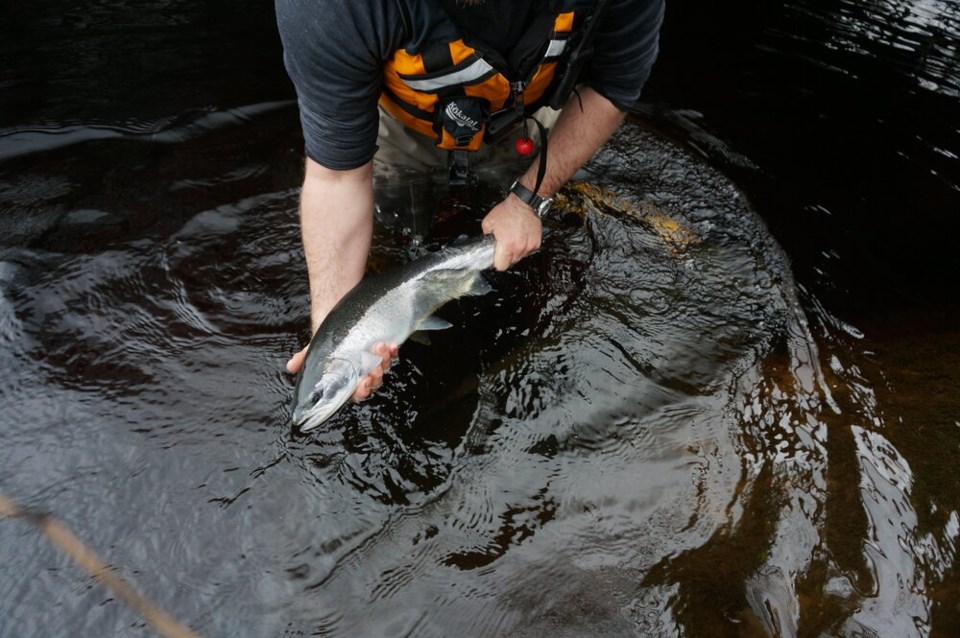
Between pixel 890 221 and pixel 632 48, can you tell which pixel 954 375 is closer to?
pixel 890 221

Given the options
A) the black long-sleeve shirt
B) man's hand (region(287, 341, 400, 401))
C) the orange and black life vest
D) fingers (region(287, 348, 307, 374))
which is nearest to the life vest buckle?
the orange and black life vest

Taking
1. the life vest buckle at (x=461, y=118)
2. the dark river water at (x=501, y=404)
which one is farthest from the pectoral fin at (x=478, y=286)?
the life vest buckle at (x=461, y=118)

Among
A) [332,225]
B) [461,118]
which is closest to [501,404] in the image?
[332,225]

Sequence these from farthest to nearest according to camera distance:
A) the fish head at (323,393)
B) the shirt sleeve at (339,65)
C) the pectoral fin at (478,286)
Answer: the pectoral fin at (478,286) → the fish head at (323,393) → the shirt sleeve at (339,65)

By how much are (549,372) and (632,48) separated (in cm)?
146

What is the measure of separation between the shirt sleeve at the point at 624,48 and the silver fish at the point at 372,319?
882 mm

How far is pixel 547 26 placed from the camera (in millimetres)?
2385

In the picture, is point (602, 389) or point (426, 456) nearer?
point (426, 456)

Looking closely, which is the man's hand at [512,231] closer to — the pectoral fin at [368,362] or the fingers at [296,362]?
the pectoral fin at [368,362]

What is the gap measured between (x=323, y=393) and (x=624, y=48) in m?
1.85

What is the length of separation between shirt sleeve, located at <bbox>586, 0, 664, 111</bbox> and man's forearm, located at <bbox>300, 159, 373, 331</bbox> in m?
1.11

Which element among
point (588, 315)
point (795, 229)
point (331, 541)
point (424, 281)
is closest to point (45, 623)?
point (331, 541)

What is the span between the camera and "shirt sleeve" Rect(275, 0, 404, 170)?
6.74ft

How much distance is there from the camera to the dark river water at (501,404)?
2.29 meters
